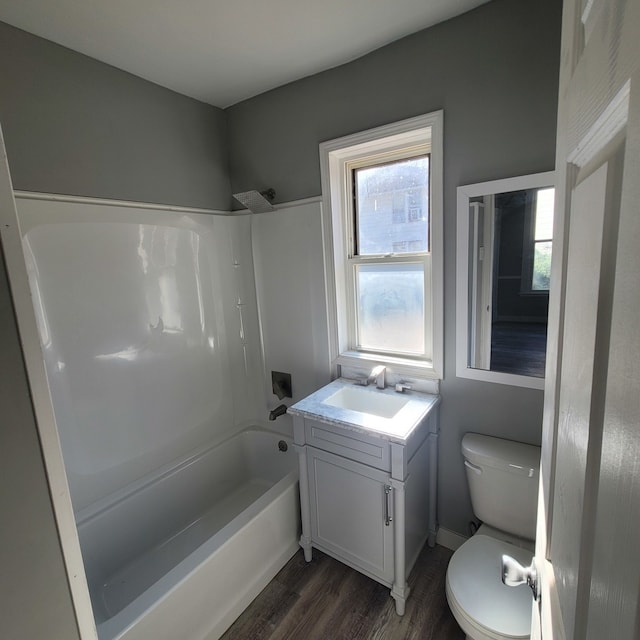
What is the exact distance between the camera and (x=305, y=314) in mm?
2184

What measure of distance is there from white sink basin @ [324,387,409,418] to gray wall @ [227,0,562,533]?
→ 0.25 metres

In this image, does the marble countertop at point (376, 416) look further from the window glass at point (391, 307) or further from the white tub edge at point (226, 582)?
the white tub edge at point (226, 582)

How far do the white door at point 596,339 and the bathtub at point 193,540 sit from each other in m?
1.31

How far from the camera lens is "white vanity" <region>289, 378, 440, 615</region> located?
1.53m

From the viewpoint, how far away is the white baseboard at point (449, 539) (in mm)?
1863

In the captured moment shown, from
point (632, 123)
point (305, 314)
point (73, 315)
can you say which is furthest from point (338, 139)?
point (632, 123)

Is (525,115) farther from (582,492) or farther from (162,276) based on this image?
(162,276)

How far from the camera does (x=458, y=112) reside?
155cm

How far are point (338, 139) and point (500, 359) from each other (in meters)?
1.38

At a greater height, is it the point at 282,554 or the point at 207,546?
the point at 207,546

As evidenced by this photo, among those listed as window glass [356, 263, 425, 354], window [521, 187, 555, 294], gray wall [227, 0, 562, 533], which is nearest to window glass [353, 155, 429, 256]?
window glass [356, 263, 425, 354]

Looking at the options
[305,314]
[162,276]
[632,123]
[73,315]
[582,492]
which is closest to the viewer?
[632,123]

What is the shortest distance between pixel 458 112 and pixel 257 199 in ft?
3.71

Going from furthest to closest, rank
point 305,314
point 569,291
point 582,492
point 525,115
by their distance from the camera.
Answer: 1. point 305,314
2. point 525,115
3. point 569,291
4. point 582,492
